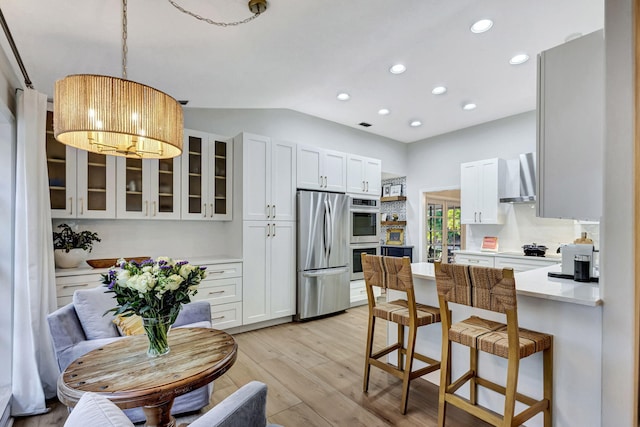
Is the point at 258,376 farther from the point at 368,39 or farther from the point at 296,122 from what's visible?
the point at 296,122

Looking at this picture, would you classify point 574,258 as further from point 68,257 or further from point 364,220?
point 68,257

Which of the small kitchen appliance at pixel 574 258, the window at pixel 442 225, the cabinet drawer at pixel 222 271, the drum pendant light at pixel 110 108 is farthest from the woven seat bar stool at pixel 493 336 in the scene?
the window at pixel 442 225

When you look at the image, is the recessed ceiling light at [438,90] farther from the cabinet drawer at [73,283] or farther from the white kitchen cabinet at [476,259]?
the cabinet drawer at [73,283]

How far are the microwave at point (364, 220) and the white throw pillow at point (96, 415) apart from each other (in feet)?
13.5

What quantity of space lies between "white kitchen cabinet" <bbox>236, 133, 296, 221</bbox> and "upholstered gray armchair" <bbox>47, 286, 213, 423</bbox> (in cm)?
187

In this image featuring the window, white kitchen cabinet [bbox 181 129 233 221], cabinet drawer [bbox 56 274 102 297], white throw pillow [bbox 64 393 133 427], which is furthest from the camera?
the window

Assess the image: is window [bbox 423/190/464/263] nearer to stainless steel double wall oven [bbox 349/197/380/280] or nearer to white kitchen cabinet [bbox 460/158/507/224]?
white kitchen cabinet [bbox 460/158/507/224]

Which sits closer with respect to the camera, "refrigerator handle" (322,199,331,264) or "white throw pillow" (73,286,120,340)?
"white throw pillow" (73,286,120,340)

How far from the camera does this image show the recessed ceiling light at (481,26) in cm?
267

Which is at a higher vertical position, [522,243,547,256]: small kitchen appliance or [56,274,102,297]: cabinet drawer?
[522,243,547,256]: small kitchen appliance

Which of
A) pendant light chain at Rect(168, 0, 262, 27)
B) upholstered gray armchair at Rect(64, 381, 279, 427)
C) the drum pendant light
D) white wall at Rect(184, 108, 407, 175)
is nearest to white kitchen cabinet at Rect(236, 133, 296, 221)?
white wall at Rect(184, 108, 407, 175)

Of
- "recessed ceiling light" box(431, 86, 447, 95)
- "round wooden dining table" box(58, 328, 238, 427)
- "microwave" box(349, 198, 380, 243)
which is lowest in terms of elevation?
"round wooden dining table" box(58, 328, 238, 427)

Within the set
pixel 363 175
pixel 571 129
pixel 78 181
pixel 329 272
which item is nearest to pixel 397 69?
pixel 363 175

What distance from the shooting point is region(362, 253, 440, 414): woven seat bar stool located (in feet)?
7.33
